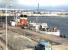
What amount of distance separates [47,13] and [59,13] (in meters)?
5.06

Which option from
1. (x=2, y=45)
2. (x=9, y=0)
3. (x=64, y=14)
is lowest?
(x=64, y=14)

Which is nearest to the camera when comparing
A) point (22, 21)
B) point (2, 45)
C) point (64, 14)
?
point (2, 45)

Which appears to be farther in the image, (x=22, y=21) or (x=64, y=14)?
(x=64, y=14)

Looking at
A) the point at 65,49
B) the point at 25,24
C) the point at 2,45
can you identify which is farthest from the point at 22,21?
the point at 65,49

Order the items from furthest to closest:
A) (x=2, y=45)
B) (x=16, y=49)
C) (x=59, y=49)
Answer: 1. (x=2, y=45)
2. (x=16, y=49)
3. (x=59, y=49)

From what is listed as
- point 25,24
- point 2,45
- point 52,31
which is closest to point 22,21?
point 25,24

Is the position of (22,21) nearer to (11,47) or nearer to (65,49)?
(11,47)

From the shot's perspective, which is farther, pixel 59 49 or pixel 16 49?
pixel 16 49

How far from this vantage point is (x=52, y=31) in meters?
35.9

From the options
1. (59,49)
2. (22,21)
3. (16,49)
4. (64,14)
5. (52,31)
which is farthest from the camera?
(64,14)

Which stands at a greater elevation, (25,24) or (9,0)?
(9,0)

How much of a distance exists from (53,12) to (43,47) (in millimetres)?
124239

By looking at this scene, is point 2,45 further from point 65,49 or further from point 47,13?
point 47,13

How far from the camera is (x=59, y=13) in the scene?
135 m
